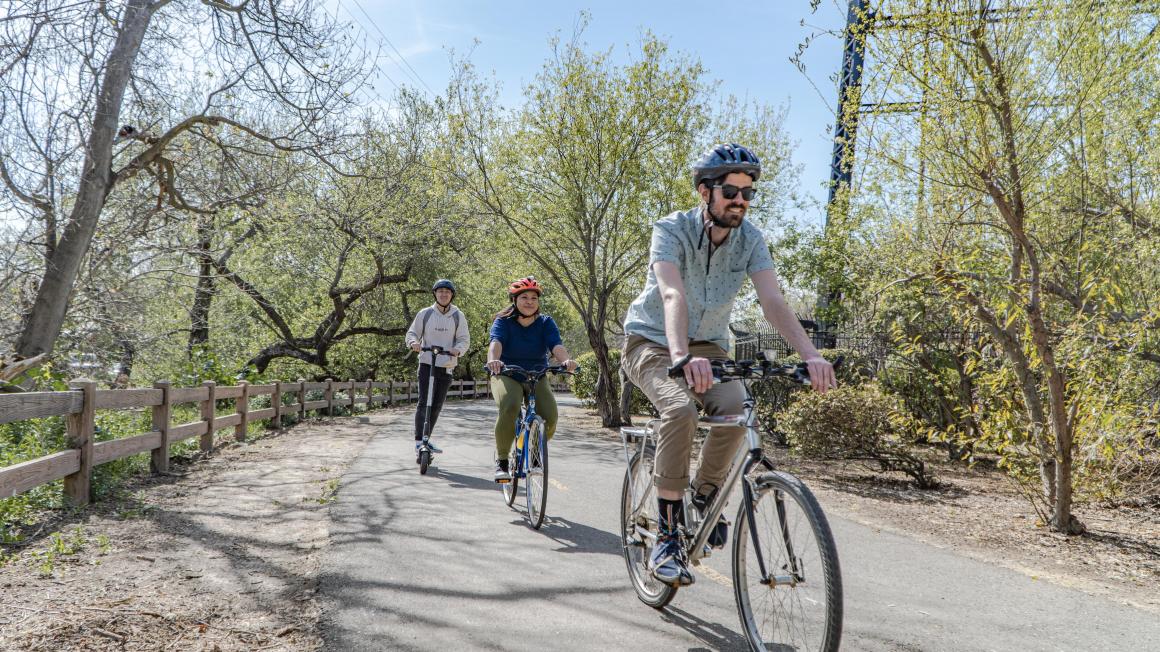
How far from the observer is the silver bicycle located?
280 cm

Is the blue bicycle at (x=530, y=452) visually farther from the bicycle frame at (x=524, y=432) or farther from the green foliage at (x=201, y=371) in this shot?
the green foliage at (x=201, y=371)

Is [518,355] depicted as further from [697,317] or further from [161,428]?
[161,428]

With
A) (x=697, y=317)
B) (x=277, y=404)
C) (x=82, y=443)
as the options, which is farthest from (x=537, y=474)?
(x=277, y=404)

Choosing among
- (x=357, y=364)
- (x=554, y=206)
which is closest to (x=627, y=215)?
(x=554, y=206)

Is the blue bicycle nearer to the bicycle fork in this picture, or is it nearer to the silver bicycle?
the silver bicycle

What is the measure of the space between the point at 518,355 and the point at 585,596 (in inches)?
120

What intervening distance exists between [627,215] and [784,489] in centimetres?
1528

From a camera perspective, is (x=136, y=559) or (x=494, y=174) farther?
(x=494, y=174)

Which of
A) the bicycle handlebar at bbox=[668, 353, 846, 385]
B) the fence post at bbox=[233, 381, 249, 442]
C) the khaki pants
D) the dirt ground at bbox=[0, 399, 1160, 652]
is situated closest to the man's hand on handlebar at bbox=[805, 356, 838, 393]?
the bicycle handlebar at bbox=[668, 353, 846, 385]

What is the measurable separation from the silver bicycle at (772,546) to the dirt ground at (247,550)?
1.87 meters

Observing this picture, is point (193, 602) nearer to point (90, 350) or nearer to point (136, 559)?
point (136, 559)

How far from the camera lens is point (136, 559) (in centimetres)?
475

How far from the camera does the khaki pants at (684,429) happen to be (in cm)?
351

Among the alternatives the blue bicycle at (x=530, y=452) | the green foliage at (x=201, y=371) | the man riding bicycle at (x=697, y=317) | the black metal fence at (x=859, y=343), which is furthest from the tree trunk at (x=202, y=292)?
the man riding bicycle at (x=697, y=317)
